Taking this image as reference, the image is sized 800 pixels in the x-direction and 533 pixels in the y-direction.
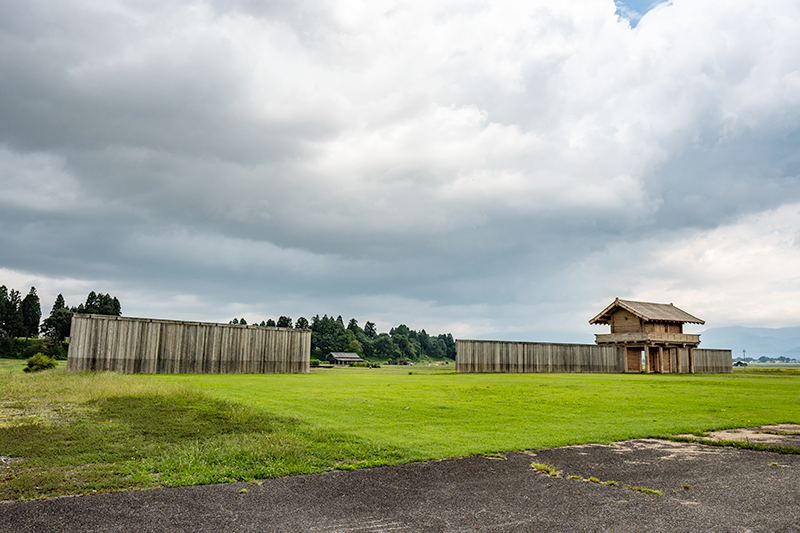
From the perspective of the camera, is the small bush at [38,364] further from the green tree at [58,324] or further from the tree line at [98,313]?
the green tree at [58,324]

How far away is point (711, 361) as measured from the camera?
56281 mm

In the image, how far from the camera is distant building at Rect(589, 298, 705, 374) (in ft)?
162

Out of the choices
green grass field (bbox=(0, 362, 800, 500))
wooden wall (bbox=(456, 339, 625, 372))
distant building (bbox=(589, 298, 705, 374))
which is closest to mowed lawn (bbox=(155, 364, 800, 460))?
green grass field (bbox=(0, 362, 800, 500))

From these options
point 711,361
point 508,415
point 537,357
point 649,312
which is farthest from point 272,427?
point 711,361

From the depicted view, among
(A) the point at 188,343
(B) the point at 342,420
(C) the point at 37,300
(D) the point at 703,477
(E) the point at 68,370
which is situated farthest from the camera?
(C) the point at 37,300

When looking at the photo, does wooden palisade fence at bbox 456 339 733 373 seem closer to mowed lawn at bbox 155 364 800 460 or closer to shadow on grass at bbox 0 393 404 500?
mowed lawn at bbox 155 364 800 460

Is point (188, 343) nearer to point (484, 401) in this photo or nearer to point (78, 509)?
point (484, 401)

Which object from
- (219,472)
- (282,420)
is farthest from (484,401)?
(219,472)

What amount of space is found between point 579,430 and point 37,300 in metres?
99.2

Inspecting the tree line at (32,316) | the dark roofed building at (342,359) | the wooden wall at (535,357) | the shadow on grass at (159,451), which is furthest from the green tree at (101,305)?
the shadow on grass at (159,451)

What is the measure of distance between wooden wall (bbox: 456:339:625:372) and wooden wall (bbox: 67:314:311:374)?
555 inches

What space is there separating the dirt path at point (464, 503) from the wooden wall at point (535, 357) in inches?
1351

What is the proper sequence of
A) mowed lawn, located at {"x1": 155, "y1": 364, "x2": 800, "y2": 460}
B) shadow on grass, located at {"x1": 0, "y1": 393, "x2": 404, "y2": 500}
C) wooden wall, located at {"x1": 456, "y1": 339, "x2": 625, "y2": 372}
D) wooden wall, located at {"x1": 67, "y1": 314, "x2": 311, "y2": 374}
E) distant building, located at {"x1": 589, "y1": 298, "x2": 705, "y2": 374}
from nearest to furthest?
1. shadow on grass, located at {"x1": 0, "y1": 393, "x2": 404, "y2": 500}
2. mowed lawn, located at {"x1": 155, "y1": 364, "x2": 800, "y2": 460}
3. wooden wall, located at {"x1": 67, "y1": 314, "x2": 311, "y2": 374}
4. wooden wall, located at {"x1": 456, "y1": 339, "x2": 625, "y2": 372}
5. distant building, located at {"x1": 589, "y1": 298, "x2": 705, "y2": 374}

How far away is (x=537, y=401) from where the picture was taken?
56.6ft
